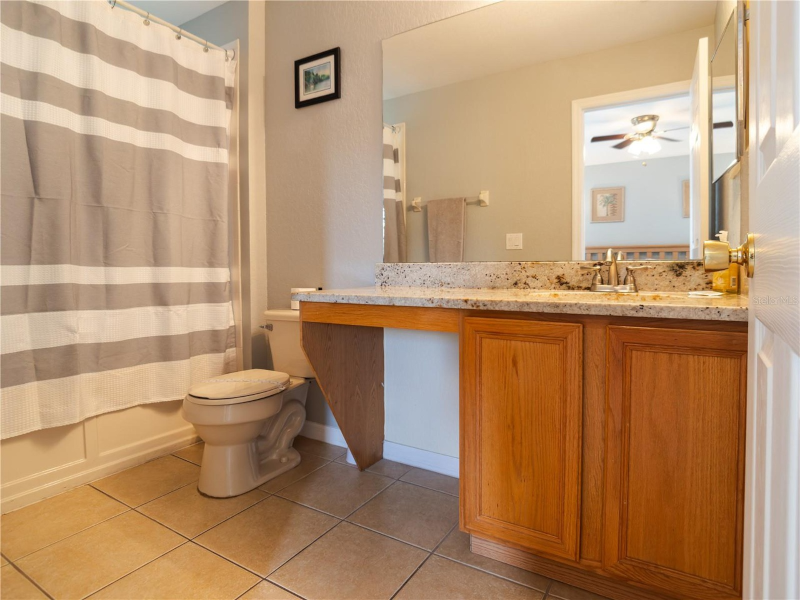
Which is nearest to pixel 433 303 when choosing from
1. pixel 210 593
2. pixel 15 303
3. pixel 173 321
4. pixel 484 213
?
pixel 484 213

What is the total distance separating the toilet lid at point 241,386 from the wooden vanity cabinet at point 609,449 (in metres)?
0.91

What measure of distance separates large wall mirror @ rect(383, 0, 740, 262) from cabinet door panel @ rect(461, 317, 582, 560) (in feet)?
1.99

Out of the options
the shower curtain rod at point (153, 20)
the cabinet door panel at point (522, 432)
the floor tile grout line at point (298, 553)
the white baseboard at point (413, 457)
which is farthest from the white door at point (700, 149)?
the shower curtain rod at point (153, 20)

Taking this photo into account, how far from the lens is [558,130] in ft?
5.53

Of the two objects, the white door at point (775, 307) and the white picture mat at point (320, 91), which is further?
the white picture mat at point (320, 91)

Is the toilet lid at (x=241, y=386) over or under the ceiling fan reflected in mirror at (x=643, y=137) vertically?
under

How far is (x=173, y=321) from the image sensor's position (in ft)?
7.03

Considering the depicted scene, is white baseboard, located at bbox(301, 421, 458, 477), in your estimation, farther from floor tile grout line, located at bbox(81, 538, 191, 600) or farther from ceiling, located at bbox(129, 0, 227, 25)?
ceiling, located at bbox(129, 0, 227, 25)

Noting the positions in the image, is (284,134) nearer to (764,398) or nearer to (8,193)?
(8,193)

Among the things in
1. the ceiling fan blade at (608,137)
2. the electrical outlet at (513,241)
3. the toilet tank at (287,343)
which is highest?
the ceiling fan blade at (608,137)

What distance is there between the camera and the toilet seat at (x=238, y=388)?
5.71 ft

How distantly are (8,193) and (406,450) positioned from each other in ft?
6.24

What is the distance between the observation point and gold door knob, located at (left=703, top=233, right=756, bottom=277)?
0.60 metres

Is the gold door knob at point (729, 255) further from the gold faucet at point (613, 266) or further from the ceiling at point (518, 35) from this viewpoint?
the ceiling at point (518, 35)
